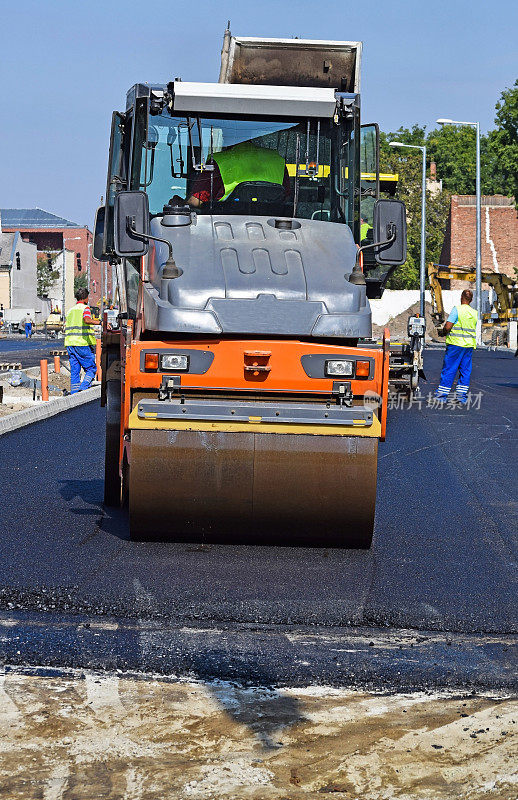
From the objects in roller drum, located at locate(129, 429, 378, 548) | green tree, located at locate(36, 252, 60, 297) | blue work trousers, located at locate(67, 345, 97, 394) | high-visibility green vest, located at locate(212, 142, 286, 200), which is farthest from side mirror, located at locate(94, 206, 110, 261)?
green tree, located at locate(36, 252, 60, 297)

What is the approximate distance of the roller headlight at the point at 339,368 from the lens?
22.6 feet

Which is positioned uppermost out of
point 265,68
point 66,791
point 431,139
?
point 431,139

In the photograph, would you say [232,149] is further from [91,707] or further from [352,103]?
[91,707]

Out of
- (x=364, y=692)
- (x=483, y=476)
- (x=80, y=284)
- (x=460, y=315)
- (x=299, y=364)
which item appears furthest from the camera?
(x=80, y=284)

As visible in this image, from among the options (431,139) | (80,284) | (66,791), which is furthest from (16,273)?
(66,791)

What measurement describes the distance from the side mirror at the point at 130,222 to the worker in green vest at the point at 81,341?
438 inches

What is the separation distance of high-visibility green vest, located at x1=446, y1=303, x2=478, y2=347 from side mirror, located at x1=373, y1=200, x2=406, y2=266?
Result: 420 inches

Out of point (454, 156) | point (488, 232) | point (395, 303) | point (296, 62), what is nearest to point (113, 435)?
point (296, 62)

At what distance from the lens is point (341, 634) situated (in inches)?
216

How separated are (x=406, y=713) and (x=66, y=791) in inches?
54.8

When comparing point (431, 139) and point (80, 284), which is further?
point (80, 284)

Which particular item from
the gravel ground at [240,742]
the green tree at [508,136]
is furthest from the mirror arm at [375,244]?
the green tree at [508,136]

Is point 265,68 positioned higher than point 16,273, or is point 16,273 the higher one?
point 16,273

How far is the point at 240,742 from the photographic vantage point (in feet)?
13.2
